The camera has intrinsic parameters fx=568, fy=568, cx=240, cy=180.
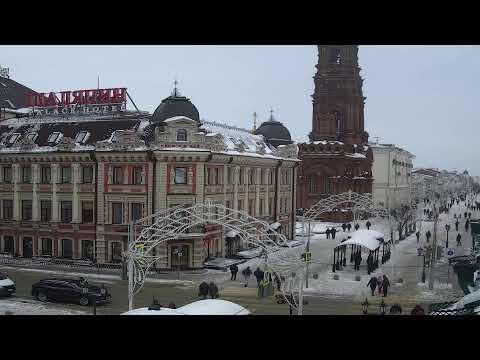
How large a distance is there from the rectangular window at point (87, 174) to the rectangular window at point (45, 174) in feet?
10.4

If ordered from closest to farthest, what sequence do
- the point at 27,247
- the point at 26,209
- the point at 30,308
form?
the point at 30,308
the point at 27,247
the point at 26,209

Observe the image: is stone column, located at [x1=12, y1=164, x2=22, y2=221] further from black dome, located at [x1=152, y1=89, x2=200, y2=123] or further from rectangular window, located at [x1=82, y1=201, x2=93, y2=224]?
black dome, located at [x1=152, y1=89, x2=200, y2=123]

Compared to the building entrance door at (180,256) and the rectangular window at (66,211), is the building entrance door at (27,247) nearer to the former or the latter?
the rectangular window at (66,211)

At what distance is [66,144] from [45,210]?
5238 mm

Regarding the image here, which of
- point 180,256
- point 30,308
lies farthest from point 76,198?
point 30,308

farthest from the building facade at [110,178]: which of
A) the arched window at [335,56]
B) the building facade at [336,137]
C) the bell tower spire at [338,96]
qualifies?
the arched window at [335,56]

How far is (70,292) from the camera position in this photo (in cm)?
2658

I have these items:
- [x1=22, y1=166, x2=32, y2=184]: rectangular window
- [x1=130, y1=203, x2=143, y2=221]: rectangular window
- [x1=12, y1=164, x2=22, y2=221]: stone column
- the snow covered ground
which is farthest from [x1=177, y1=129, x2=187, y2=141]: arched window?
the snow covered ground

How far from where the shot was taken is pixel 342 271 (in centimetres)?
3784

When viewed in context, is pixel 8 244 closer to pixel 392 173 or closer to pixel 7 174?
pixel 7 174

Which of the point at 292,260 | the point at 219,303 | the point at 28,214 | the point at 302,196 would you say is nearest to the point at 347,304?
the point at 292,260

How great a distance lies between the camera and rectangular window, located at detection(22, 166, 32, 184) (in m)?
41.7
